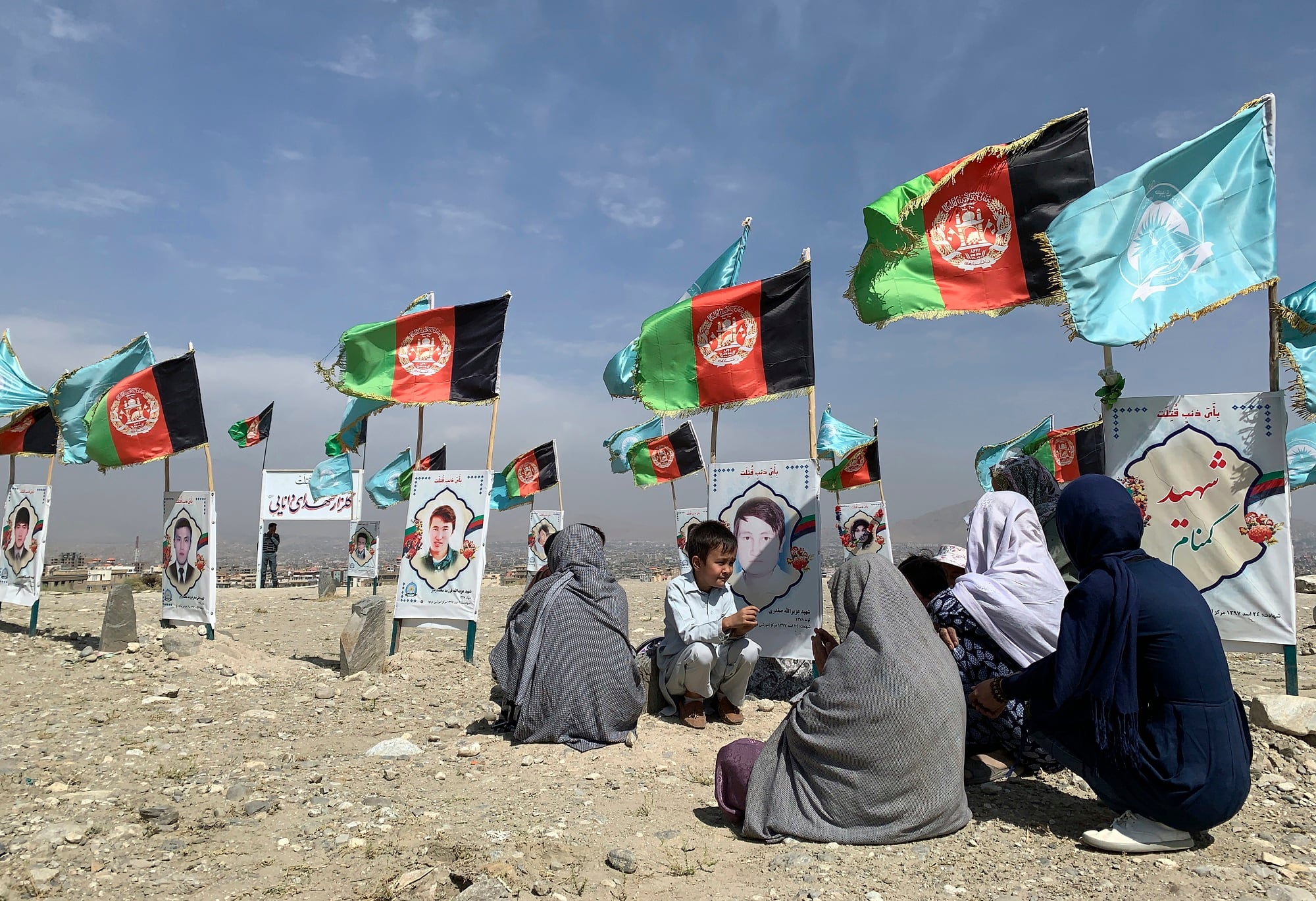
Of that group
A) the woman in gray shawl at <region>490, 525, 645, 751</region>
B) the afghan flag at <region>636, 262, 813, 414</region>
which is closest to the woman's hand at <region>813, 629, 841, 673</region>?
the woman in gray shawl at <region>490, 525, 645, 751</region>

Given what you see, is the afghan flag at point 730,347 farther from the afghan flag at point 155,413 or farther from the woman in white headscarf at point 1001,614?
the afghan flag at point 155,413

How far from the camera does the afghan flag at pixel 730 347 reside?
6.38 meters

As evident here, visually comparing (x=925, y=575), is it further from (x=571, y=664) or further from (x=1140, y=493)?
(x=571, y=664)

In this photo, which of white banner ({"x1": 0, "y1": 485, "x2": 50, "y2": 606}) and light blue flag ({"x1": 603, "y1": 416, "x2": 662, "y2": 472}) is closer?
white banner ({"x1": 0, "y1": 485, "x2": 50, "y2": 606})

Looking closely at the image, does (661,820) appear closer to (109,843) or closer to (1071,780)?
(1071,780)

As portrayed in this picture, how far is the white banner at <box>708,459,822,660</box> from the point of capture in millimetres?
5836

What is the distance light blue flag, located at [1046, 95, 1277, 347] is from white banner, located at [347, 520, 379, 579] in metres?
16.5

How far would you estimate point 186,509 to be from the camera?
28.7 ft

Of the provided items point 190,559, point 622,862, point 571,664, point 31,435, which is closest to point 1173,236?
point 571,664

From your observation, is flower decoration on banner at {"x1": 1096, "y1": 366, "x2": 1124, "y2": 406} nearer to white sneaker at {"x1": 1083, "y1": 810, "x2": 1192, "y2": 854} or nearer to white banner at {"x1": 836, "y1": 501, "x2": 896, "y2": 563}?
white sneaker at {"x1": 1083, "y1": 810, "x2": 1192, "y2": 854}

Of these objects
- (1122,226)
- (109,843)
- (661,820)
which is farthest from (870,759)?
(1122,226)

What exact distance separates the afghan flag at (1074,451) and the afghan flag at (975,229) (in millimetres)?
9025

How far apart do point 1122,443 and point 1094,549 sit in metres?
2.56

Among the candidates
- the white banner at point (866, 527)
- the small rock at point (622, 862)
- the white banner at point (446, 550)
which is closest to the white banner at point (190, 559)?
the white banner at point (446, 550)
